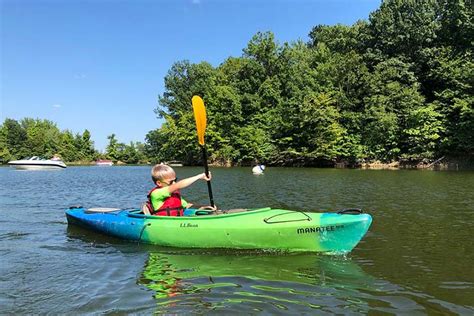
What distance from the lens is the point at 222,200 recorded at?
14.2 metres

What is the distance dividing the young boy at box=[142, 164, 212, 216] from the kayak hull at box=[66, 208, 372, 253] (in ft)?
0.59

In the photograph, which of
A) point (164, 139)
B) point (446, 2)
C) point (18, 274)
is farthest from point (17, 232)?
point (164, 139)

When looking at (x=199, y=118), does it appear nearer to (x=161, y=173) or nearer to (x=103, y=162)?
(x=161, y=173)

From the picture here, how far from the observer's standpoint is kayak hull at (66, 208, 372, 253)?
6328mm

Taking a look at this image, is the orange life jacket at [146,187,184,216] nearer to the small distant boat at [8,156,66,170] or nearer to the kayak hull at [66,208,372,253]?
the kayak hull at [66,208,372,253]

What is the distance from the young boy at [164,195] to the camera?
7.21 metres

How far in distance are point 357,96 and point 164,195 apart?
3874 cm

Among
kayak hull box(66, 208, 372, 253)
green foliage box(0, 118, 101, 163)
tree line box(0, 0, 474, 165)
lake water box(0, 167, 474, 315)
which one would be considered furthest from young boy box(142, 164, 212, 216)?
green foliage box(0, 118, 101, 163)

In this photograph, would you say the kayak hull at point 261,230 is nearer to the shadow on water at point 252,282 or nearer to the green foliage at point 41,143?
the shadow on water at point 252,282

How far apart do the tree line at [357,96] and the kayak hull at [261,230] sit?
1264 inches

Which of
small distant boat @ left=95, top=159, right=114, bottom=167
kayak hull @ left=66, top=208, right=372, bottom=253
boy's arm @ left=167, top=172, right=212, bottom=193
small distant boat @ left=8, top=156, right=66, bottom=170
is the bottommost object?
kayak hull @ left=66, top=208, right=372, bottom=253

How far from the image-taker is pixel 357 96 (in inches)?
1689

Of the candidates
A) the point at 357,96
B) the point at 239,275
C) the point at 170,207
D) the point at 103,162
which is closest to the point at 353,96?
the point at 357,96

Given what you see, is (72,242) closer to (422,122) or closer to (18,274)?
(18,274)
